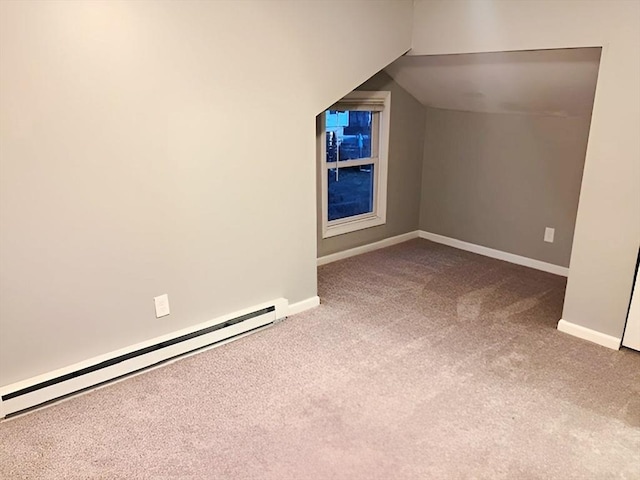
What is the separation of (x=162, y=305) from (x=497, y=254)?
9.66 ft

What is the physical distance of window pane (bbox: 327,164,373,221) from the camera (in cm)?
436

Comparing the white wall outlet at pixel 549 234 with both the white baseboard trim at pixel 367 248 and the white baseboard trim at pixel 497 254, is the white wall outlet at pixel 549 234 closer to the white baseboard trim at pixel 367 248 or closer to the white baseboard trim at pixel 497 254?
the white baseboard trim at pixel 497 254

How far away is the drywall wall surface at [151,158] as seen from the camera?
2.10 metres

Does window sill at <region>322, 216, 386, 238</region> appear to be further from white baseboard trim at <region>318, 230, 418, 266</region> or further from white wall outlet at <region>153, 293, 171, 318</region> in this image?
white wall outlet at <region>153, 293, 171, 318</region>

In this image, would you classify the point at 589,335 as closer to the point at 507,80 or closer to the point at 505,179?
the point at 505,179

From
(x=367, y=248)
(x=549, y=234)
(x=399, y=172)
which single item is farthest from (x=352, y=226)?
(x=549, y=234)

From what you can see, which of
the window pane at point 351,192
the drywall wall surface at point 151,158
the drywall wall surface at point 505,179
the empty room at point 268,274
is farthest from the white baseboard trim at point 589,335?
the window pane at point 351,192

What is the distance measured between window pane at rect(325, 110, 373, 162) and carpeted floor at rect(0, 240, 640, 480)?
1513 mm

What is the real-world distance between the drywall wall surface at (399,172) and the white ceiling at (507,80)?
0.41ft

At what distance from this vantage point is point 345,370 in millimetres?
2580

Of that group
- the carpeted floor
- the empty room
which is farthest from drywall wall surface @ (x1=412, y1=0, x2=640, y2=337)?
the carpeted floor

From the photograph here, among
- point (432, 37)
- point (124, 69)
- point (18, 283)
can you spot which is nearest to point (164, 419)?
point (18, 283)

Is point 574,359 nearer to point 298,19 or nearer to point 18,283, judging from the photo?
point 298,19

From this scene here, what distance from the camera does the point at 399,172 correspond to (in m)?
4.55
